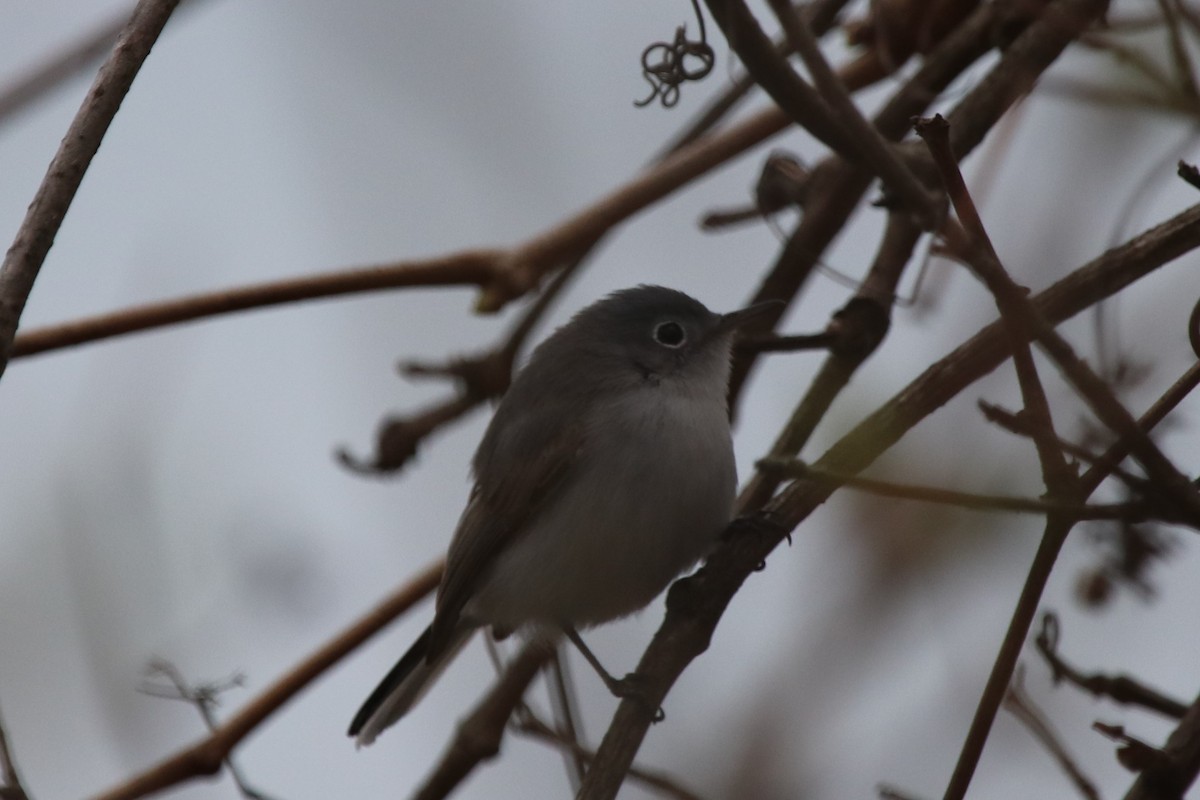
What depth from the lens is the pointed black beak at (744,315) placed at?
3287 millimetres

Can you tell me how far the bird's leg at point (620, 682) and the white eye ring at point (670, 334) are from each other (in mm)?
824

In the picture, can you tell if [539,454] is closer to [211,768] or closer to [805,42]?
→ [211,768]

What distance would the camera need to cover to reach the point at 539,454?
3459mm

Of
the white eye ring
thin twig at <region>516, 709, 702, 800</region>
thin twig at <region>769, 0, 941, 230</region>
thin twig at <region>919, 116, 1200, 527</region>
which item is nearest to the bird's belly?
the white eye ring

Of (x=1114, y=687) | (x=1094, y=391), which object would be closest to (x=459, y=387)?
(x=1114, y=687)

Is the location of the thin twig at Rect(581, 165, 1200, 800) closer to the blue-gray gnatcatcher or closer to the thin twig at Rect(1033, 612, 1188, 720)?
the thin twig at Rect(1033, 612, 1188, 720)

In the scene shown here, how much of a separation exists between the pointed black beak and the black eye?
6.6 inches

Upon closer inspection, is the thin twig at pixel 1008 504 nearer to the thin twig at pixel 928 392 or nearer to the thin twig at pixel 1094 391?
the thin twig at pixel 1094 391

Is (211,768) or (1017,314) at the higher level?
(1017,314)

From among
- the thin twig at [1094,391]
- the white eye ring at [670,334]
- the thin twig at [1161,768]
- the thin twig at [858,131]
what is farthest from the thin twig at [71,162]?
the white eye ring at [670,334]

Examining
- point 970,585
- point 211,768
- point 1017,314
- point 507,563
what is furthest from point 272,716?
point 1017,314

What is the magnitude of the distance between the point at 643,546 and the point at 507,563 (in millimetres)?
416

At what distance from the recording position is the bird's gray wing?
3.36 meters

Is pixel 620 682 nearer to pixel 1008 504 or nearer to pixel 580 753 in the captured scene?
pixel 580 753
